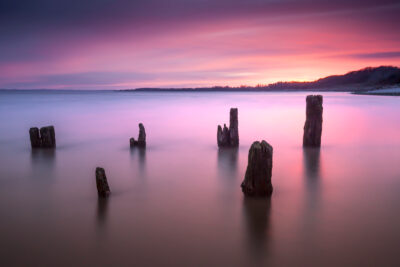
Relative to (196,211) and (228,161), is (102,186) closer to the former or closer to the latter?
(196,211)

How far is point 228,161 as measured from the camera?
8.91 meters

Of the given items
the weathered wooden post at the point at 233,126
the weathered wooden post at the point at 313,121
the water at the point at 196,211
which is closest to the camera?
the water at the point at 196,211

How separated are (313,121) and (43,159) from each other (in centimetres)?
812

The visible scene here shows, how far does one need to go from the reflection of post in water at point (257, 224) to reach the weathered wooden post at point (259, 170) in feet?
0.51

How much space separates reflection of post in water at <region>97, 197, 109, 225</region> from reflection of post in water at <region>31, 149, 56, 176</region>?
3146 millimetres

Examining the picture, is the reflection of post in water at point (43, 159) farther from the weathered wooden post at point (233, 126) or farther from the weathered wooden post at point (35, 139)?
the weathered wooden post at point (233, 126)

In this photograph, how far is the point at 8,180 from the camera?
7113mm

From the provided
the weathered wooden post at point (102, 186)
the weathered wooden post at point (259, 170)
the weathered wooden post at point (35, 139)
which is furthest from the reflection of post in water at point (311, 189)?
the weathered wooden post at point (35, 139)

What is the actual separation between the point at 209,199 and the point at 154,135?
9.33m

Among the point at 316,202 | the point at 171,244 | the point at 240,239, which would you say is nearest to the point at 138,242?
the point at 171,244

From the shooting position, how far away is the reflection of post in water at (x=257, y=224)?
4.00m

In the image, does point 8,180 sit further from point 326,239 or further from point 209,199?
point 326,239

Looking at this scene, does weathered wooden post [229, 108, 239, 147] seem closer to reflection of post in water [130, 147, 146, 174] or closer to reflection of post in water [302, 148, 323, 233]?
reflection of post in water [302, 148, 323, 233]

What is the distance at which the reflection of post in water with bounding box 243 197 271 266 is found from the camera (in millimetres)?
4002
